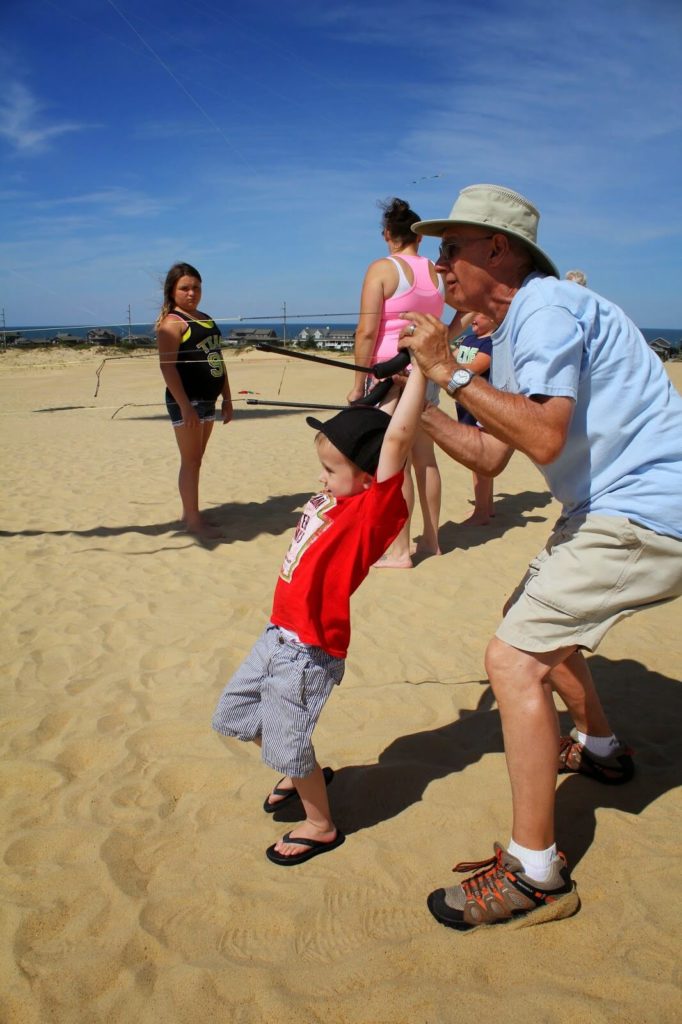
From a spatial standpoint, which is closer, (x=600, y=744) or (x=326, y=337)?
(x=600, y=744)

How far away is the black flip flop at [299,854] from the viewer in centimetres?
247

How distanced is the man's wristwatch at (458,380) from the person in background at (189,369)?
149 inches

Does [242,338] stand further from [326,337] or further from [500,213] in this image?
[326,337]

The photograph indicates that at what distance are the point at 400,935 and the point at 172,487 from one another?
653cm

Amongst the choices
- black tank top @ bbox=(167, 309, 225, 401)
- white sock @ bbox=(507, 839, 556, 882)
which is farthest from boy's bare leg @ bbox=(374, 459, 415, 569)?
white sock @ bbox=(507, 839, 556, 882)

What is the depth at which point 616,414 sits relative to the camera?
2121 mm

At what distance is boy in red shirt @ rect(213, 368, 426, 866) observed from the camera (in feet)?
7.77

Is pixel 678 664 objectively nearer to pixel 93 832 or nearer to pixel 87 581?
pixel 93 832

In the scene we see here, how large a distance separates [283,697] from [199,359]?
4.11 metres

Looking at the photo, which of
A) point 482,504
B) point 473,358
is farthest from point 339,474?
point 482,504

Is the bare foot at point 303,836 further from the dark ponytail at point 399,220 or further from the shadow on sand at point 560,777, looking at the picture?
the dark ponytail at point 399,220

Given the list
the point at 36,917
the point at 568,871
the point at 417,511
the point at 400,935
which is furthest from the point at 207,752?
the point at 417,511

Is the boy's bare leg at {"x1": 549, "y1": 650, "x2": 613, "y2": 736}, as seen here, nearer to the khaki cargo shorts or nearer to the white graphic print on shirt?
the khaki cargo shorts

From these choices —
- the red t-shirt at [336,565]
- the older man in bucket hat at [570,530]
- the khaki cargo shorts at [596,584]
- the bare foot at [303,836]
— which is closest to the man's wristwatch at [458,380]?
the older man in bucket hat at [570,530]
